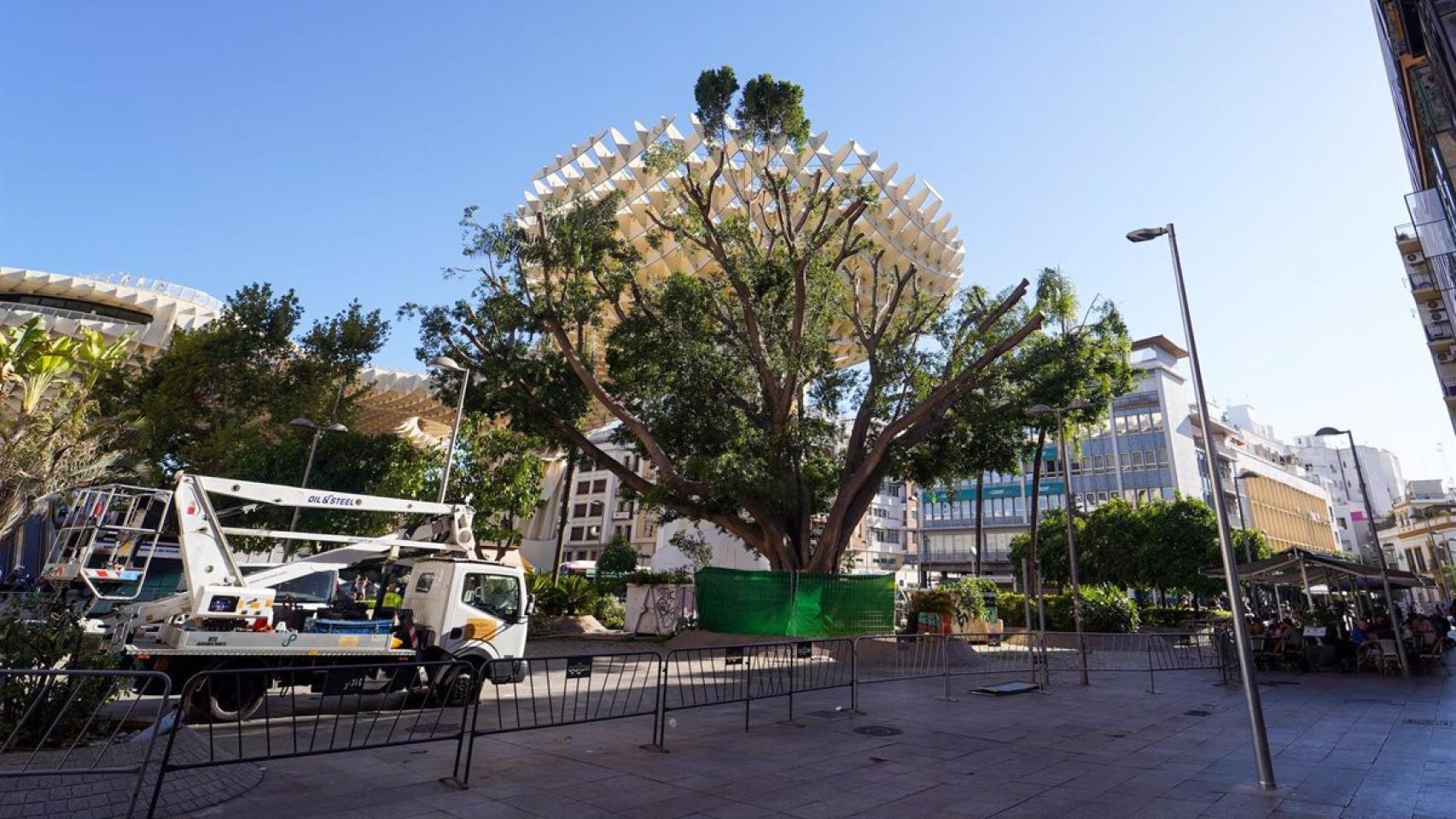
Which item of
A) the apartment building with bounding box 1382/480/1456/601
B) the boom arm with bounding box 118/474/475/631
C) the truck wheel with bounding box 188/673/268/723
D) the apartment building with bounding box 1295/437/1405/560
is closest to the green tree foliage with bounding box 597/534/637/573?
the boom arm with bounding box 118/474/475/631

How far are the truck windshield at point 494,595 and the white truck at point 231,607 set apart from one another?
32 millimetres

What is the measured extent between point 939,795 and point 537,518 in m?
75.8

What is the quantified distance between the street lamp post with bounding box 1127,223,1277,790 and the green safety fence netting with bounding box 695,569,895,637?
12838mm

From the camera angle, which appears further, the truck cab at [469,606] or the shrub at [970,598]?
the shrub at [970,598]

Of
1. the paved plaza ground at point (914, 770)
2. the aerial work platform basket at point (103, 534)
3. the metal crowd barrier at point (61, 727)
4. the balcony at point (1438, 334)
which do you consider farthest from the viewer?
the balcony at point (1438, 334)

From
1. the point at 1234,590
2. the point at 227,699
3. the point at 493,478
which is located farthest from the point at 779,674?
the point at 493,478

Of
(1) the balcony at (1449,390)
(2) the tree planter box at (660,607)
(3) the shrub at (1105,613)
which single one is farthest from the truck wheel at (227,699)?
(1) the balcony at (1449,390)

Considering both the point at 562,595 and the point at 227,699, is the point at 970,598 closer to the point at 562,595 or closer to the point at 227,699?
the point at 562,595

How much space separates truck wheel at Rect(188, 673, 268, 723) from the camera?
9.17m

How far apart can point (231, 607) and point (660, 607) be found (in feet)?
58.5

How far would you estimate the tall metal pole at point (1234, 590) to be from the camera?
6.83 metres

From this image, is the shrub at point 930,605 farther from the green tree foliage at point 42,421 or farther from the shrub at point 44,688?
the green tree foliage at point 42,421

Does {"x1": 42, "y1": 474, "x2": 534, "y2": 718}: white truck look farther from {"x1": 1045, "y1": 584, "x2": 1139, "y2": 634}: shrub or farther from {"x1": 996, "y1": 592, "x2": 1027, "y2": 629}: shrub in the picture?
{"x1": 996, "y1": 592, "x2": 1027, "y2": 629}: shrub

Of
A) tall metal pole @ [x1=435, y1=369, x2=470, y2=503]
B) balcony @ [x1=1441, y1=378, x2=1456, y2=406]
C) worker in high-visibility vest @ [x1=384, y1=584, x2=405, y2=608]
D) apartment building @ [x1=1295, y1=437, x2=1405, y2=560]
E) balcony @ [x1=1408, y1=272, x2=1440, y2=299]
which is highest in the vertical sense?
apartment building @ [x1=1295, y1=437, x2=1405, y2=560]
